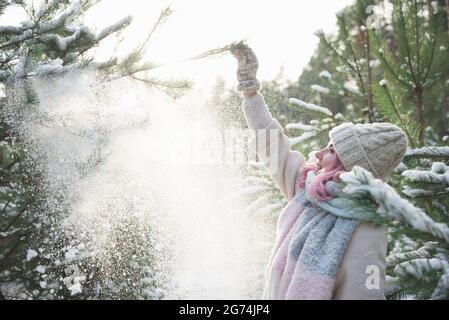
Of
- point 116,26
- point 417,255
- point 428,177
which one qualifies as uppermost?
point 116,26

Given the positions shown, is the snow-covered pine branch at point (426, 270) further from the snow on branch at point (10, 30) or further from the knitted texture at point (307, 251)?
the snow on branch at point (10, 30)

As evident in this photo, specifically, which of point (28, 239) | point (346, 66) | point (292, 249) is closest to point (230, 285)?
point (28, 239)

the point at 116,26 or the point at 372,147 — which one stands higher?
the point at 116,26

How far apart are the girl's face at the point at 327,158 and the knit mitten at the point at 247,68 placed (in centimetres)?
46

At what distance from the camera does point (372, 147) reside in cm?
198

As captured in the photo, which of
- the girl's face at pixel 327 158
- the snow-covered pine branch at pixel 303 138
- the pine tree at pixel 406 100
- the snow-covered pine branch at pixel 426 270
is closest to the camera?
the snow-covered pine branch at pixel 426 270

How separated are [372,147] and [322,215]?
14.7 inches

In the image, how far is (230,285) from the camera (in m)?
4.57

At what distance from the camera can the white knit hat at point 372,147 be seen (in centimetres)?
199

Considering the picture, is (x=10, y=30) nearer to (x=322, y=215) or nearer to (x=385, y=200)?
(x=322, y=215)

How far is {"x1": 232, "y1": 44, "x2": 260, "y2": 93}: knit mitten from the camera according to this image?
2207 millimetres

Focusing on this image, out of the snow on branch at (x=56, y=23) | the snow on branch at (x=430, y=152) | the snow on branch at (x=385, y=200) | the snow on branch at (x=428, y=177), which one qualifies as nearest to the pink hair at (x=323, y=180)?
the snow on branch at (x=428, y=177)

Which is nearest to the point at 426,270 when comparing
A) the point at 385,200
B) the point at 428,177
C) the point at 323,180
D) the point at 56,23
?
the point at 385,200

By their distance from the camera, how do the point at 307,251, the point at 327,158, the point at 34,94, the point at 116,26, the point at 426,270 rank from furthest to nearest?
the point at 116,26
the point at 34,94
the point at 327,158
the point at 307,251
the point at 426,270
